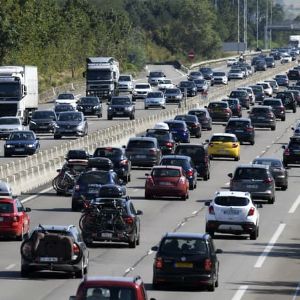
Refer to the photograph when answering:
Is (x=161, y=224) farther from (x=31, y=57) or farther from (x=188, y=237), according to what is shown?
(x=31, y=57)

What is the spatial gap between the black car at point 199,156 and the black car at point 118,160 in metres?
2.75

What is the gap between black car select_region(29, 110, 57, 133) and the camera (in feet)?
294

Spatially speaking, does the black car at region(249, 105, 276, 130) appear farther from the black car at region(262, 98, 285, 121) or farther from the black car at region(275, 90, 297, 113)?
the black car at region(275, 90, 297, 113)

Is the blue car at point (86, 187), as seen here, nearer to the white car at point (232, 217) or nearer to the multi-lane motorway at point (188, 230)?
the multi-lane motorway at point (188, 230)

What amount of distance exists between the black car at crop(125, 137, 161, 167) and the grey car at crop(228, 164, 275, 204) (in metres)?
14.5

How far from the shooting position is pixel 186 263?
33656 mm

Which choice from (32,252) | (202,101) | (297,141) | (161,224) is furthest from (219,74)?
(32,252)

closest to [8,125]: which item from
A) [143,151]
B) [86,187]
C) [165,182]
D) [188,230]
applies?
[143,151]

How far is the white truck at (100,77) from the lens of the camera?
120625 mm

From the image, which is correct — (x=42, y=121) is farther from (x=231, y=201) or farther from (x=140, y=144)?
(x=231, y=201)

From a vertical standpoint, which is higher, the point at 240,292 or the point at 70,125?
the point at 240,292

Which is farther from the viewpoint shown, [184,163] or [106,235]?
[184,163]

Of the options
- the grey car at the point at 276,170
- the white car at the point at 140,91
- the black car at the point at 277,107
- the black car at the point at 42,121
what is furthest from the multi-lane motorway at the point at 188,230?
the white car at the point at 140,91

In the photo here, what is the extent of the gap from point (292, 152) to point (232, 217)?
97.0 feet
